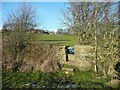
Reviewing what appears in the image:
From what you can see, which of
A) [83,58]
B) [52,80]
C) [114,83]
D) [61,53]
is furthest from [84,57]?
[114,83]

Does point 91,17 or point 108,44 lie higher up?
point 91,17

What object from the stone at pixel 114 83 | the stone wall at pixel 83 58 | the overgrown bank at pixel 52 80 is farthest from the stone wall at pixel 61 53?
the stone at pixel 114 83

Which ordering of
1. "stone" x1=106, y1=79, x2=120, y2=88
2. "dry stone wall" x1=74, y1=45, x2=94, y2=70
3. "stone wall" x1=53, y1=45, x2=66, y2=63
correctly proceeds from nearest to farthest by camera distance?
"stone" x1=106, y1=79, x2=120, y2=88
"dry stone wall" x1=74, y1=45, x2=94, y2=70
"stone wall" x1=53, y1=45, x2=66, y2=63

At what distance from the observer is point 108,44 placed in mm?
10039

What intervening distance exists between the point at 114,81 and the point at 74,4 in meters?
8.26

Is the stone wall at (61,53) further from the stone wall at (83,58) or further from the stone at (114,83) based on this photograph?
the stone at (114,83)

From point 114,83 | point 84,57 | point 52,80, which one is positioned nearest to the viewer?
point 114,83

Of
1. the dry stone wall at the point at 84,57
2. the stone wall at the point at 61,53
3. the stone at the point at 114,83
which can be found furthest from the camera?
the stone wall at the point at 61,53

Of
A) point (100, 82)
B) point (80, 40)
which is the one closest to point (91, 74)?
point (100, 82)

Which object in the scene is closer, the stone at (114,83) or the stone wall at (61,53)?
the stone at (114,83)

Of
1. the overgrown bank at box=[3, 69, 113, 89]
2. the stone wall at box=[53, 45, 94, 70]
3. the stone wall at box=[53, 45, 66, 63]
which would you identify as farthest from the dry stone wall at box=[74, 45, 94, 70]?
the stone wall at box=[53, 45, 66, 63]

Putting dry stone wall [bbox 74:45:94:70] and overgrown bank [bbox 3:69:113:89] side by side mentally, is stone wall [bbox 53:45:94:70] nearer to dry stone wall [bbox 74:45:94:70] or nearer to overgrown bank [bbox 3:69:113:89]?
dry stone wall [bbox 74:45:94:70]

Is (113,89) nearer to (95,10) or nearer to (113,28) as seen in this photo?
(113,28)

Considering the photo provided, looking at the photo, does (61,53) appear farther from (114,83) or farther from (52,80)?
(114,83)
